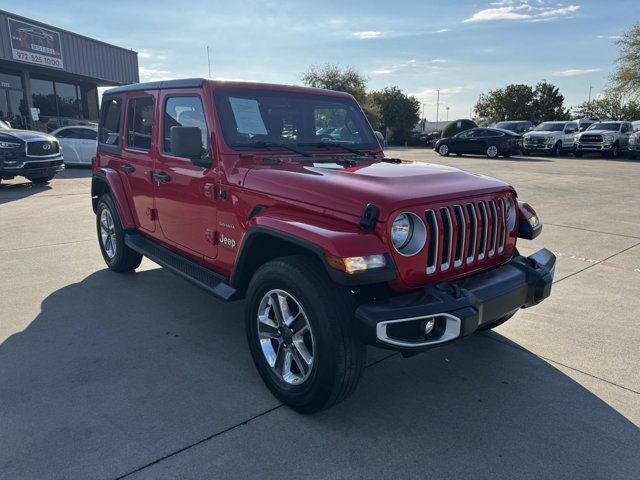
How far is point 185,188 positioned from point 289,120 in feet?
3.17

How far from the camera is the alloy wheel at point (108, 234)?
5.23 m

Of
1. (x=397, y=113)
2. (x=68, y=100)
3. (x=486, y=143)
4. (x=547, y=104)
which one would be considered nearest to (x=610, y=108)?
(x=547, y=104)

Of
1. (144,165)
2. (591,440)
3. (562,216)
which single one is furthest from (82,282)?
(562,216)

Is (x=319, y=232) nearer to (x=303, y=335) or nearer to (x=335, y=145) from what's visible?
(x=303, y=335)

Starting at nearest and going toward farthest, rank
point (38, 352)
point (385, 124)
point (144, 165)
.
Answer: point (38, 352) → point (144, 165) → point (385, 124)

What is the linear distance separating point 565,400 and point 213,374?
7.28ft

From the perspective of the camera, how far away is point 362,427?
8.80 feet

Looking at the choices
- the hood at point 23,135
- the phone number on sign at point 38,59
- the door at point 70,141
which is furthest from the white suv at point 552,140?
the phone number on sign at point 38,59

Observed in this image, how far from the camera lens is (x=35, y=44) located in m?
21.9

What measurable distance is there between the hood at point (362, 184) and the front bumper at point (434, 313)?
461 mm

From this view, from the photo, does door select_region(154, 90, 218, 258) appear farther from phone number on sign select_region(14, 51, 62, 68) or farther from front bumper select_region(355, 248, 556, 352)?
phone number on sign select_region(14, 51, 62, 68)

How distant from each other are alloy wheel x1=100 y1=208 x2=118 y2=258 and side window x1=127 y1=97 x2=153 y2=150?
3.35 feet

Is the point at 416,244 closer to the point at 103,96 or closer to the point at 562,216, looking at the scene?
the point at 103,96

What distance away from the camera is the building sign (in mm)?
20906
